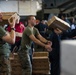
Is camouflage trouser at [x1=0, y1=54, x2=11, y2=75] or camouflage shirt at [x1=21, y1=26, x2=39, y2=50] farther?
camouflage shirt at [x1=21, y1=26, x2=39, y2=50]

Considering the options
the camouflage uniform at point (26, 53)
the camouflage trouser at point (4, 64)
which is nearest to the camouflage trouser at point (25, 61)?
the camouflage uniform at point (26, 53)

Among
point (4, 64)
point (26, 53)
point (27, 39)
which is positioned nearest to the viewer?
point (4, 64)

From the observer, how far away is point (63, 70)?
1418mm

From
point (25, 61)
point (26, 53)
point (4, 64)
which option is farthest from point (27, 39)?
point (4, 64)

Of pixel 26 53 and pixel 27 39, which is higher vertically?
pixel 27 39

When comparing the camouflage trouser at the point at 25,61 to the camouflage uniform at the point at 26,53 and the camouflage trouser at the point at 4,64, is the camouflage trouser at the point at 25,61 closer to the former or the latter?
the camouflage uniform at the point at 26,53

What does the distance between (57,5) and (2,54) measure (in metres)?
12.1

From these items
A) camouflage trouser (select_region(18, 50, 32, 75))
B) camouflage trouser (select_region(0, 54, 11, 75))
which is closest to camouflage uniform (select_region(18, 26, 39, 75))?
camouflage trouser (select_region(18, 50, 32, 75))

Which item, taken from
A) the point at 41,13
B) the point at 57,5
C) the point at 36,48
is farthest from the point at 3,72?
the point at 57,5

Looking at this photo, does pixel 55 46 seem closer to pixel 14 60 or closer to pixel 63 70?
pixel 14 60

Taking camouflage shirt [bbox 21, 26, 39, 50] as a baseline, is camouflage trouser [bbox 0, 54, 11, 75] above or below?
below

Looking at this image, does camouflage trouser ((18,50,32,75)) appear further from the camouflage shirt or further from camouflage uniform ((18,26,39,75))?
the camouflage shirt

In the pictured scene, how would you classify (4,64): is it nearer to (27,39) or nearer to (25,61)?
(25,61)

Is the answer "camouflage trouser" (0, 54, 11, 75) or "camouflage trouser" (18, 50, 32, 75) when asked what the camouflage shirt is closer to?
"camouflage trouser" (18, 50, 32, 75)
